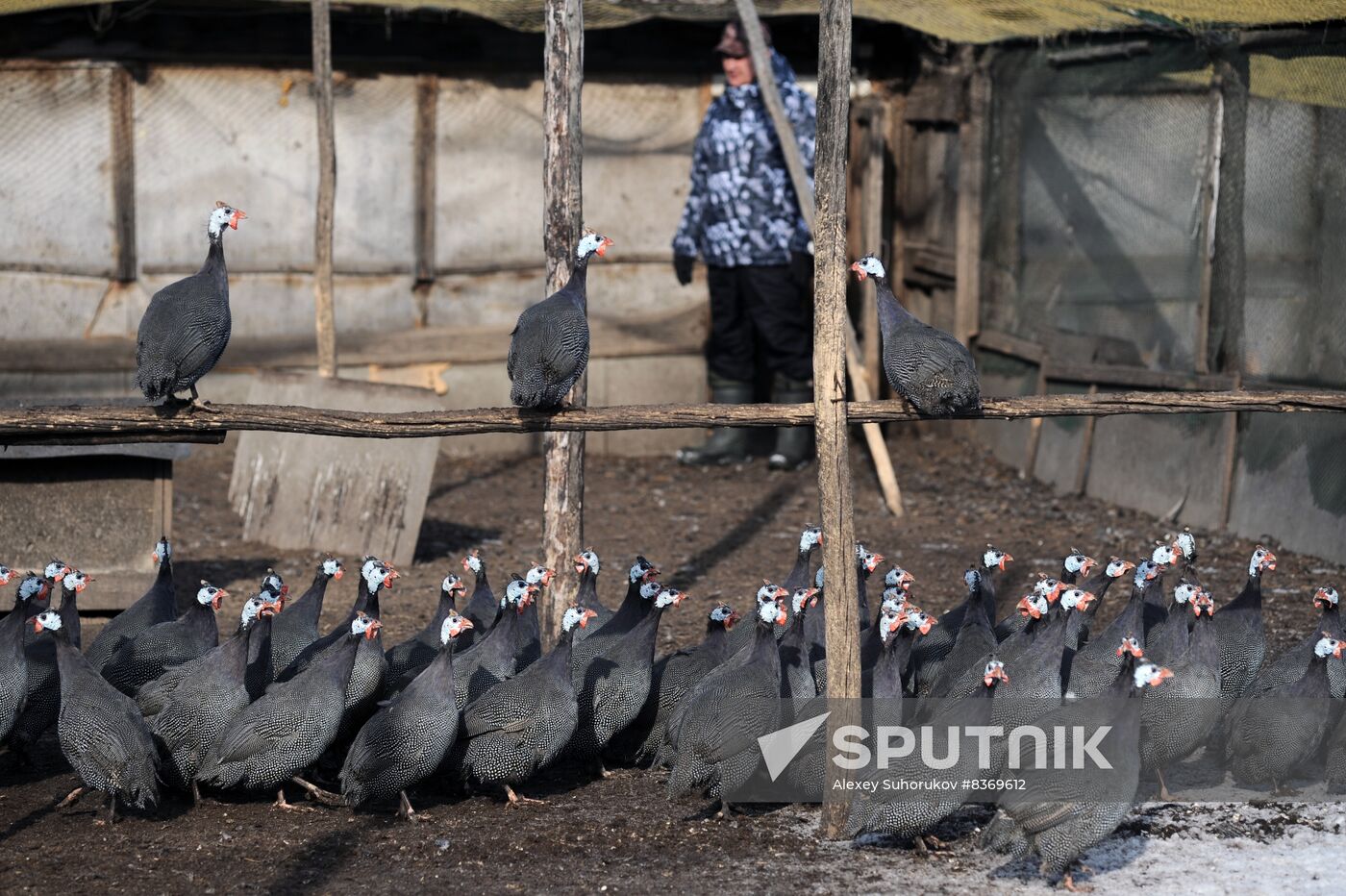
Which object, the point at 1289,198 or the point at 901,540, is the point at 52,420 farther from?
the point at 1289,198

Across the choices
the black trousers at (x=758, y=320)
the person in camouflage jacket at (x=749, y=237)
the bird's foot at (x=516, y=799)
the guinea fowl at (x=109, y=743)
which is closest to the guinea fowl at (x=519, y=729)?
the bird's foot at (x=516, y=799)

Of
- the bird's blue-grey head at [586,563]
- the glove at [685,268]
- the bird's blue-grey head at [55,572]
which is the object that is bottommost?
the bird's blue-grey head at [586,563]

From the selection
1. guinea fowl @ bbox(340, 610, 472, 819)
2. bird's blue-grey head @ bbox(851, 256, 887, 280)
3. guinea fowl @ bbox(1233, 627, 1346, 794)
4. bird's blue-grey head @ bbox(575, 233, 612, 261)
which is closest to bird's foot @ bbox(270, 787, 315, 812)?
guinea fowl @ bbox(340, 610, 472, 819)

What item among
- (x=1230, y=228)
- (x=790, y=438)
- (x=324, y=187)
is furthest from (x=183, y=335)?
(x=1230, y=228)

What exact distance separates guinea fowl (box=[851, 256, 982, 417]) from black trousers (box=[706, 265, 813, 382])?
4.13 m

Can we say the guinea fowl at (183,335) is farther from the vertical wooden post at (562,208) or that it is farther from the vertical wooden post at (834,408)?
the vertical wooden post at (834,408)

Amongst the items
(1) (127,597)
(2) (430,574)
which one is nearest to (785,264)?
(2) (430,574)

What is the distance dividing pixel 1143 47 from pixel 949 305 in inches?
106

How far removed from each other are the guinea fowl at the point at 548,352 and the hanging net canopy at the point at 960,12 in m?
3.80

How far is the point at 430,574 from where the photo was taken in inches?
332

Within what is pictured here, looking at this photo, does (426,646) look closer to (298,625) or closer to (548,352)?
(298,625)

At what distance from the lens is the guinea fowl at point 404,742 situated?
17.9 ft

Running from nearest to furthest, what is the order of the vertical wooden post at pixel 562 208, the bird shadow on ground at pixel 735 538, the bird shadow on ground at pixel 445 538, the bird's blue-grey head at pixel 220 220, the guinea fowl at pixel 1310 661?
the guinea fowl at pixel 1310 661, the bird's blue-grey head at pixel 220 220, the vertical wooden post at pixel 562 208, the bird shadow on ground at pixel 735 538, the bird shadow on ground at pixel 445 538

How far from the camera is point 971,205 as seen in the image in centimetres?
1089
